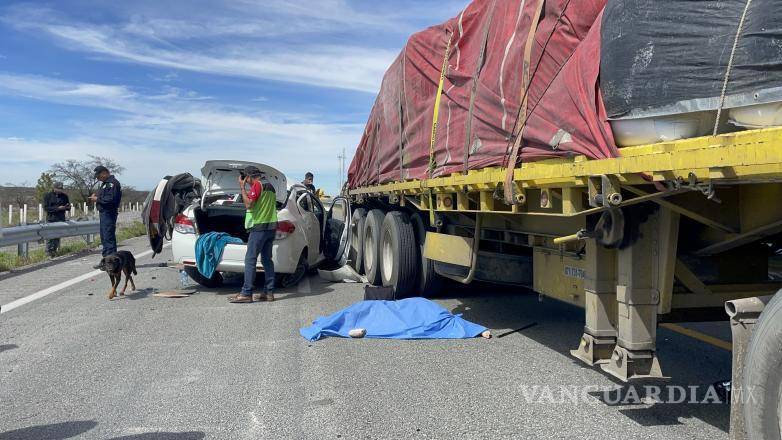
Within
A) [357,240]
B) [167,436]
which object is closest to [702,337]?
[167,436]

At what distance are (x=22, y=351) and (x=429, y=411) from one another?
3812 millimetres

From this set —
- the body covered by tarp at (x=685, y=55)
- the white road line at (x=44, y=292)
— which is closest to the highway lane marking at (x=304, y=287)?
the white road line at (x=44, y=292)

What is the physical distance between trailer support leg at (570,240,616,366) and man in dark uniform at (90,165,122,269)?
7.99 metres

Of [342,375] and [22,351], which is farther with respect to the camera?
[22,351]

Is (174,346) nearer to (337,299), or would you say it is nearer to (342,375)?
(342,375)

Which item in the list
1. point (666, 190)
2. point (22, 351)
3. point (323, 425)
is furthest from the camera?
point (22, 351)

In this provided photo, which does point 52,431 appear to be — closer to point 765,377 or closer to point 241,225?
point 765,377

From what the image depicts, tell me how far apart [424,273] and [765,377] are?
5340 mm

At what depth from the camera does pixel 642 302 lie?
3.65m

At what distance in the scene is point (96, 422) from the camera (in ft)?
12.7

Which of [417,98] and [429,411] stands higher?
[417,98]

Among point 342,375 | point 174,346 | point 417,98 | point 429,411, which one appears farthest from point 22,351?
point 417,98

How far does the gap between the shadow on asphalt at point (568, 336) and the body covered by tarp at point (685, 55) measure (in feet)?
6.25

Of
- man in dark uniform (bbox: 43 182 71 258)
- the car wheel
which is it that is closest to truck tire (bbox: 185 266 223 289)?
the car wheel
